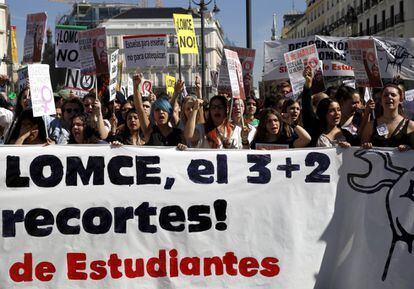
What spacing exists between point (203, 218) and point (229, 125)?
1442 millimetres

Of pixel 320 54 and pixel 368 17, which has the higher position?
pixel 368 17

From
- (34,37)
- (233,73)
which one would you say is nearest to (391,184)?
(233,73)

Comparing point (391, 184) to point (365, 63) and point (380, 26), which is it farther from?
point (380, 26)

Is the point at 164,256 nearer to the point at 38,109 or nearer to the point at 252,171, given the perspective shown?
the point at 252,171

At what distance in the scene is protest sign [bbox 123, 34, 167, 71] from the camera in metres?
9.55

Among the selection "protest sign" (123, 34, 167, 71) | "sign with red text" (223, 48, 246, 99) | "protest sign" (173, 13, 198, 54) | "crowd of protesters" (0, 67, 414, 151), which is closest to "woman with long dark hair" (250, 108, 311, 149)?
"crowd of protesters" (0, 67, 414, 151)

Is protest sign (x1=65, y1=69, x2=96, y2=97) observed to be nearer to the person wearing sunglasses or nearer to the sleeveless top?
the person wearing sunglasses

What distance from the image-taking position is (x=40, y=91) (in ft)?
18.0

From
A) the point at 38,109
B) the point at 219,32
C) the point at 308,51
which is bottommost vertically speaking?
the point at 38,109

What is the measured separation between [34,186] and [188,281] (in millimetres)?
1407

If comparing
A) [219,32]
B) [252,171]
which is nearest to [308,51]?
[252,171]

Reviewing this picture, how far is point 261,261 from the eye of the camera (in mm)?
4980

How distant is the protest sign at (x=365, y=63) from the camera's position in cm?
762

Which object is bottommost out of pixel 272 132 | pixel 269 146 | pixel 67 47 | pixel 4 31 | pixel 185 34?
pixel 269 146
